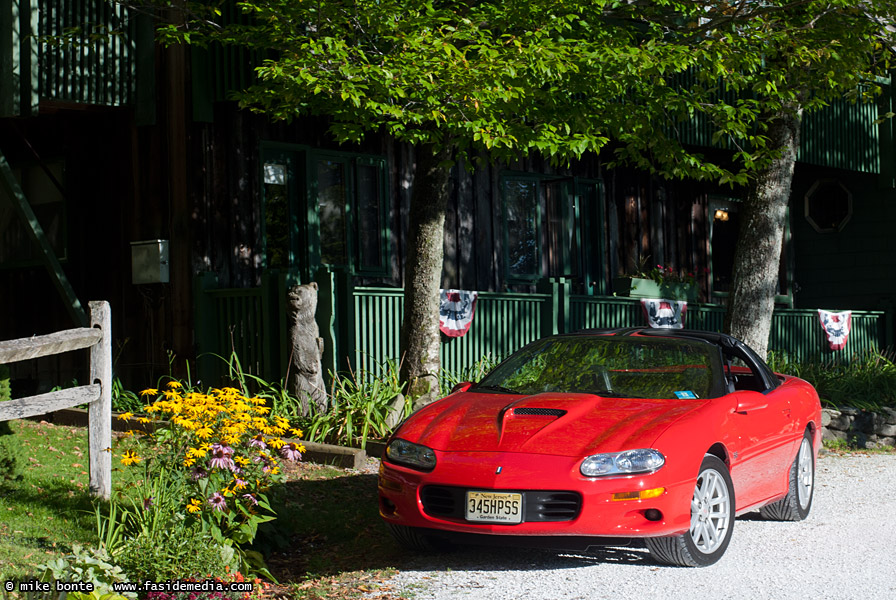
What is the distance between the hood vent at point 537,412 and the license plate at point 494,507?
0.74 meters

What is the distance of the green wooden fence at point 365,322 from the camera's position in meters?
11.7

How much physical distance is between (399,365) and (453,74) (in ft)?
11.6

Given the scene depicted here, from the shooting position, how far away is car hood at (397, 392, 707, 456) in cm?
623

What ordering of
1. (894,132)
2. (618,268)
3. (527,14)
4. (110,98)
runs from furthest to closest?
(894,132)
(618,268)
(110,98)
(527,14)

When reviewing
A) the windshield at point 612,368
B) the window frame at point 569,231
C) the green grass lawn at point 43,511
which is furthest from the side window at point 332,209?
the windshield at point 612,368

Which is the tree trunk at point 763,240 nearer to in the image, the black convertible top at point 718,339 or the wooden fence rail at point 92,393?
the black convertible top at point 718,339

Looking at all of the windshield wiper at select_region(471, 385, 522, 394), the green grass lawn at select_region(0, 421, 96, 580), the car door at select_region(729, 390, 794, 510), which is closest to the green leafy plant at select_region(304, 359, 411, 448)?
the green grass lawn at select_region(0, 421, 96, 580)

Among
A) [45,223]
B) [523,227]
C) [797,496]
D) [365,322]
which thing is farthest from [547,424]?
[523,227]

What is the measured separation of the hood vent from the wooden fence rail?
2666 millimetres

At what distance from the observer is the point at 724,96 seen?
17.6 meters

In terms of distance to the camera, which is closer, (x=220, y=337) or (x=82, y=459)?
(x=82, y=459)

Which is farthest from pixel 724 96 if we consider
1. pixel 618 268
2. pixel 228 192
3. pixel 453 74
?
pixel 453 74

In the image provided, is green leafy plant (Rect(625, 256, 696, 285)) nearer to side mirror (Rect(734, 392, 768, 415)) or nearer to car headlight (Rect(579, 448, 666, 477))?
side mirror (Rect(734, 392, 768, 415))

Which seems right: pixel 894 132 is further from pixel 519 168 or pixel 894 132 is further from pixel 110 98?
pixel 110 98
